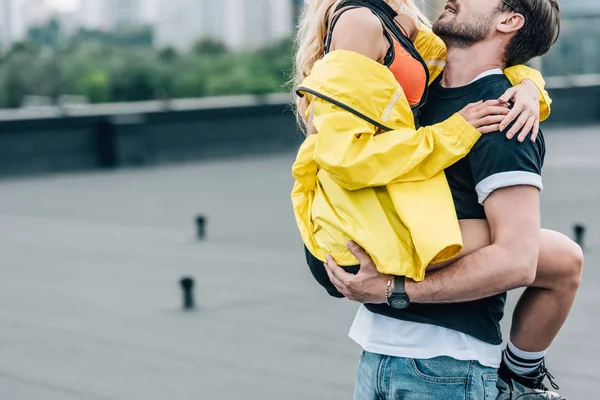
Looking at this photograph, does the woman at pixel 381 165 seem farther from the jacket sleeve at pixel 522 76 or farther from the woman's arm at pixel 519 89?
the jacket sleeve at pixel 522 76

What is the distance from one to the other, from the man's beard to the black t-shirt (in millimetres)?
102

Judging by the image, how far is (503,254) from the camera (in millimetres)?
2066

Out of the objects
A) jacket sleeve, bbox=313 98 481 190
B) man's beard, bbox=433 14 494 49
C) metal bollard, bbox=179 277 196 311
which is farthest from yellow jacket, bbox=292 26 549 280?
metal bollard, bbox=179 277 196 311

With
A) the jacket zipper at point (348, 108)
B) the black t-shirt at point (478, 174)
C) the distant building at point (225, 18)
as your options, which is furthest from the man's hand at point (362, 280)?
the distant building at point (225, 18)

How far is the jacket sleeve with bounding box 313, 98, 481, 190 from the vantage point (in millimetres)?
2080

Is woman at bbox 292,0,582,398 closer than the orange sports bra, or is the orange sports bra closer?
woman at bbox 292,0,582,398

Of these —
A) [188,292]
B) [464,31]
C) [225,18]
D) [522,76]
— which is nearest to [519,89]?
[522,76]

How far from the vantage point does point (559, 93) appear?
21094 mm

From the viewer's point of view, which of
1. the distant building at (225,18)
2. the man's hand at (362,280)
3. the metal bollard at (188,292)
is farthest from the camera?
the distant building at (225,18)

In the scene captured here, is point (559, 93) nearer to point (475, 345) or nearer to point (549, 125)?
point (549, 125)

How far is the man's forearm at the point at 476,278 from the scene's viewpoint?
207 centimetres

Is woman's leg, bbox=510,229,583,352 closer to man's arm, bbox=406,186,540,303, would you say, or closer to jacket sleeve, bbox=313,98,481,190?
man's arm, bbox=406,186,540,303

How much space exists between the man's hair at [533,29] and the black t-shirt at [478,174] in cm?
7

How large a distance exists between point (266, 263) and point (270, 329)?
2.15 m
